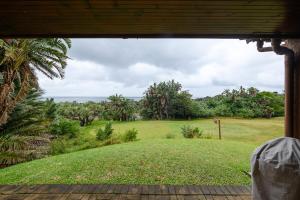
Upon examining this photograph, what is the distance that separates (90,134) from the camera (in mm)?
11430

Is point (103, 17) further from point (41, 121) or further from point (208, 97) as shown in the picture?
point (208, 97)

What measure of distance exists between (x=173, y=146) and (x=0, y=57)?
551 centimetres

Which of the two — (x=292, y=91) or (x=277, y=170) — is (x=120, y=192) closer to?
(x=277, y=170)

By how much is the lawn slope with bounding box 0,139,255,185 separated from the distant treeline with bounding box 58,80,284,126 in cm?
774

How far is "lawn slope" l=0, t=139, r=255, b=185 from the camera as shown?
5434 millimetres

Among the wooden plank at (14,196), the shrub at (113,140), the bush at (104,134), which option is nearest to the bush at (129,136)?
the shrub at (113,140)

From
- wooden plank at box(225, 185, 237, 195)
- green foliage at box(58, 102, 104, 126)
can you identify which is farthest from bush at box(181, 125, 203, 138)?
wooden plank at box(225, 185, 237, 195)

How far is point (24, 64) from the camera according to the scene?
7543 millimetres

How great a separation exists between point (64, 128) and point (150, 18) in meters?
8.90

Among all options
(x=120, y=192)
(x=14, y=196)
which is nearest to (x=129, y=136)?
(x=120, y=192)

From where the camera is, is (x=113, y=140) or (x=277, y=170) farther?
(x=113, y=140)

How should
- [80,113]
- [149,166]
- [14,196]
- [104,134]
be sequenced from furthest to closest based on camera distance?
A: [80,113] → [104,134] → [149,166] → [14,196]

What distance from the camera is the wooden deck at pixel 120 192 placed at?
12.5 feet

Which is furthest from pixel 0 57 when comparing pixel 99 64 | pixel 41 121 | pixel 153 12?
pixel 99 64
